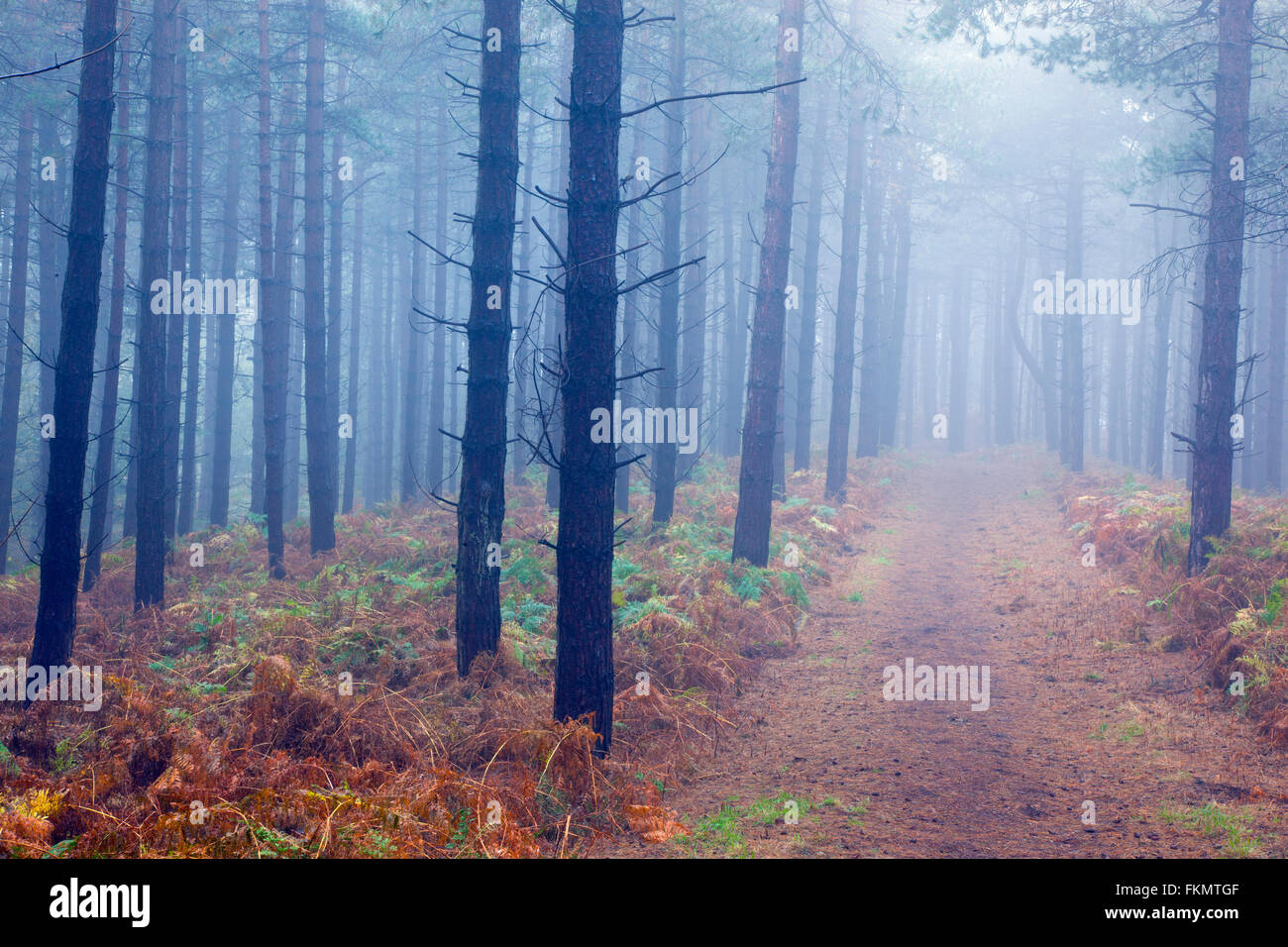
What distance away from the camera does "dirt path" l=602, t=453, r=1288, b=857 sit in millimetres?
5695

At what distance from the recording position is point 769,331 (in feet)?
44.2

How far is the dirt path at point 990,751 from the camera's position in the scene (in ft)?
18.7

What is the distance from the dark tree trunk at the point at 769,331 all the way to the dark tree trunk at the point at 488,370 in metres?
5.94

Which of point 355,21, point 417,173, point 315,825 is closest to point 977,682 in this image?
point 315,825

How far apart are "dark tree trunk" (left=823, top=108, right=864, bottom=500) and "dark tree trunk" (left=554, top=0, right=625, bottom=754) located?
15684 mm

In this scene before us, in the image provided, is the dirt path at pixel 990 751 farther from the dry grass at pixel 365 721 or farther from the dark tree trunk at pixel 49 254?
the dark tree trunk at pixel 49 254

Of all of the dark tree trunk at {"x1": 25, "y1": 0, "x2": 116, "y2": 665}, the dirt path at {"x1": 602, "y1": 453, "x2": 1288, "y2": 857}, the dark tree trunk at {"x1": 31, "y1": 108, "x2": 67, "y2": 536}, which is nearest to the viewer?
the dirt path at {"x1": 602, "y1": 453, "x2": 1288, "y2": 857}

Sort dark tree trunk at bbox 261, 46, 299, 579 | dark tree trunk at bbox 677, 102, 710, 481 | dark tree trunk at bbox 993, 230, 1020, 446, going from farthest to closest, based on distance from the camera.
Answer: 1. dark tree trunk at bbox 993, 230, 1020, 446
2. dark tree trunk at bbox 677, 102, 710, 481
3. dark tree trunk at bbox 261, 46, 299, 579

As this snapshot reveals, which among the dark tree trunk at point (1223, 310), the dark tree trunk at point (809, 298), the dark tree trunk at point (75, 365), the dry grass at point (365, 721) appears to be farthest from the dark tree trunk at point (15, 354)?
the dark tree trunk at point (1223, 310)

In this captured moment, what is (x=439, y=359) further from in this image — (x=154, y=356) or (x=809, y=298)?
(x=154, y=356)

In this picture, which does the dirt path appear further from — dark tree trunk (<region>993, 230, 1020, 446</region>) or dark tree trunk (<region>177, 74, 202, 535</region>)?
dark tree trunk (<region>993, 230, 1020, 446</region>)

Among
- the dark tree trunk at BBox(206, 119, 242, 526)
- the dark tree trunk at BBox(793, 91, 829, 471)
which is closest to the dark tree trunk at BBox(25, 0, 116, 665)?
the dark tree trunk at BBox(206, 119, 242, 526)

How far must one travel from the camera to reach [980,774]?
6.76m

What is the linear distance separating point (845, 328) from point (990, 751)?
15.8 metres
